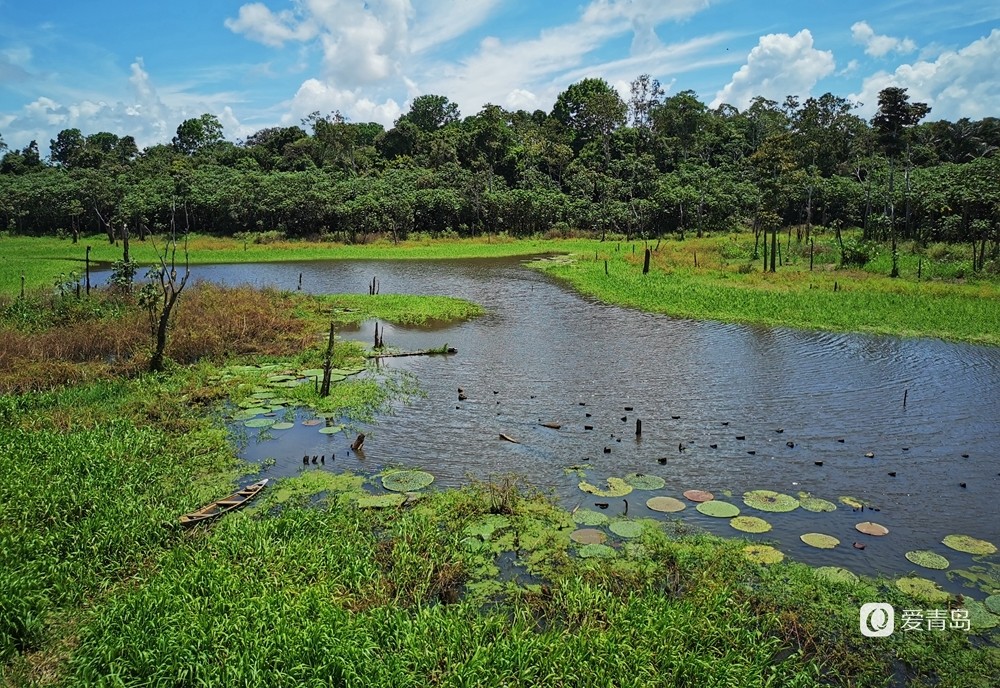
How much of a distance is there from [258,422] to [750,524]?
34.4 ft

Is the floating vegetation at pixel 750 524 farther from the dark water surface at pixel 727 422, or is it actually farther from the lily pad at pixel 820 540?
the lily pad at pixel 820 540

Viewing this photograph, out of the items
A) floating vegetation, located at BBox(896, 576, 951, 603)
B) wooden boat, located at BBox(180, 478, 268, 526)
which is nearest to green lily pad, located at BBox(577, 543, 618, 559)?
floating vegetation, located at BBox(896, 576, 951, 603)

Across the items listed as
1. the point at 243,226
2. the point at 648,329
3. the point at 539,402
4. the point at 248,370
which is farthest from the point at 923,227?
the point at 243,226

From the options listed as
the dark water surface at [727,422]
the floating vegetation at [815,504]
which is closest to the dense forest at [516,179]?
the dark water surface at [727,422]

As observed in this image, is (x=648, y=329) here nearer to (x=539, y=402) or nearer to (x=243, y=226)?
(x=539, y=402)

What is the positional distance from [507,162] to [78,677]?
75.5 m

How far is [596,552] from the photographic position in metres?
9.09

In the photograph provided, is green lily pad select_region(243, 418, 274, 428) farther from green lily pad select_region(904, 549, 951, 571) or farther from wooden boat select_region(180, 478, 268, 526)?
green lily pad select_region(904, 549, 951, 571)

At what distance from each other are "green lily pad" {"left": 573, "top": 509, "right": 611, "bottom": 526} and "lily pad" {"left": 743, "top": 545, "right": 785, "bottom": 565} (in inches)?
81.8

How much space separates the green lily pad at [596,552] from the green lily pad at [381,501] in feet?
10.4

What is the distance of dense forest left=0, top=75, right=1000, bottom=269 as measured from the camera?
6450 centimetres

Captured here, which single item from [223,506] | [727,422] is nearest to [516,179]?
[727,422]

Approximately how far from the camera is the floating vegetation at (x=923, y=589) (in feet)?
26.5

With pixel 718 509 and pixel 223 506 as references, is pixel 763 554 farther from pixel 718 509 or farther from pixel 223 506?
pixel 223 506
